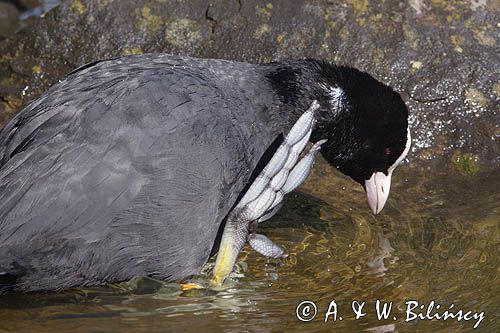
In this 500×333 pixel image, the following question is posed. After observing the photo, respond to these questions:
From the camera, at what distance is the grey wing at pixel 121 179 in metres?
4.68

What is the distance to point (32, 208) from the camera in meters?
4.66

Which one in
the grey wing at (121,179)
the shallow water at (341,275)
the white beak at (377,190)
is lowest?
the shallow water at (341,275)

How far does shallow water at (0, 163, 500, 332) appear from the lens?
183 inches

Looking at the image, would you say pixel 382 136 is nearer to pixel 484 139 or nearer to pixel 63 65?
pixel 484 139

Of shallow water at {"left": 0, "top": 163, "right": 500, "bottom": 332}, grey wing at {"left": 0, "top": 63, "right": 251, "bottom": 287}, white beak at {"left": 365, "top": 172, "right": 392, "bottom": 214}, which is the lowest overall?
shallow water at {"left": 0, "top": 163, "right": 500, "bottom": 332}

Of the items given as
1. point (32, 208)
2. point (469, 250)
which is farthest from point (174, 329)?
point (469, 250)

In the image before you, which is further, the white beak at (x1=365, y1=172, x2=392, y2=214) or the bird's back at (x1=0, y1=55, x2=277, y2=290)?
the white beak at (x1=365, y1=172, x2=392, y2=214)

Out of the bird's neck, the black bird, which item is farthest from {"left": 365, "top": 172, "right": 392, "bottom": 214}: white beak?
the black bird

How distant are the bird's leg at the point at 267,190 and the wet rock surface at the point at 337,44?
54.9 inches

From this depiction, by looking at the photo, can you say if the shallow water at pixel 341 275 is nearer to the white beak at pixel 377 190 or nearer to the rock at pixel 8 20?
the white beak at pixel 377 190

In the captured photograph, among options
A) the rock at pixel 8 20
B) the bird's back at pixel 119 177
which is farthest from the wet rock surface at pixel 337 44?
the bird's back at pixel 119 177

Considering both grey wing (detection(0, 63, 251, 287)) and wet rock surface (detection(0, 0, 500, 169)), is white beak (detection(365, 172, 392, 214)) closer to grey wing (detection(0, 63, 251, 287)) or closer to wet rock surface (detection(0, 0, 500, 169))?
wet rock surface (detection(0, 0, 500, 169))

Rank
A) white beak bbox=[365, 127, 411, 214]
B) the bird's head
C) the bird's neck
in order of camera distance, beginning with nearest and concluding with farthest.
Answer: the bird's neck → the bird's head → white beak bbox=[365, 127, 411, 214]

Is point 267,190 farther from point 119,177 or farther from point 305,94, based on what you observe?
point 119,177
